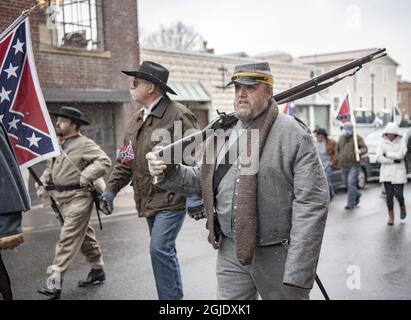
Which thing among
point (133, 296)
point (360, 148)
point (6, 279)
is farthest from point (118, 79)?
point (6, 279)

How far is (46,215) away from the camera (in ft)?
36.0

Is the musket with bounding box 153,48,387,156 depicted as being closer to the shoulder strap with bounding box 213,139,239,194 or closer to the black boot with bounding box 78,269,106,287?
the shoulder strap with bounding box 213,139,239,194

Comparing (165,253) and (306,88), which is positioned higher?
(306,88)

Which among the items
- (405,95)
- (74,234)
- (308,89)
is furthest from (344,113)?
(405,95)

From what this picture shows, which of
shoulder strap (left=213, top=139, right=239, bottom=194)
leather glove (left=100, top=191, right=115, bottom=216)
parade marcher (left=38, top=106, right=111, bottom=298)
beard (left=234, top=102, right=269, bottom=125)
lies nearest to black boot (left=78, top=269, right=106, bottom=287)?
parade marcher (left=38, top=106, right=111, bottom=298)

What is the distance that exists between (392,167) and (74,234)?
5.78 meters

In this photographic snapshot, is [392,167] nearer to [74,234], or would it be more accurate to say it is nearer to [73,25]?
[74,234]

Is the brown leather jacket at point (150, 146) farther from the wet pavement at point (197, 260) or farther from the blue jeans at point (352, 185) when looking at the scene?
the blue jeans at point (352, 185)

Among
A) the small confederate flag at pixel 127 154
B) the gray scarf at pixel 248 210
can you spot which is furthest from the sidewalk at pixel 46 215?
the gray scarf at pixel 248 210

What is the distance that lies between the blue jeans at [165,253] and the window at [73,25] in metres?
8.97

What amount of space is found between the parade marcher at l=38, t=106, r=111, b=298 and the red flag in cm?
69

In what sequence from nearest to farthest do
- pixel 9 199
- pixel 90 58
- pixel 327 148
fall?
1. pixel 9 199
2. pixel 327 148
3. pixel 90 58

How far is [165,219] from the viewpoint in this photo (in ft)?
14.6

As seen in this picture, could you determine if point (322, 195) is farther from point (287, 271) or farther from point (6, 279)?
point (6, 279)
